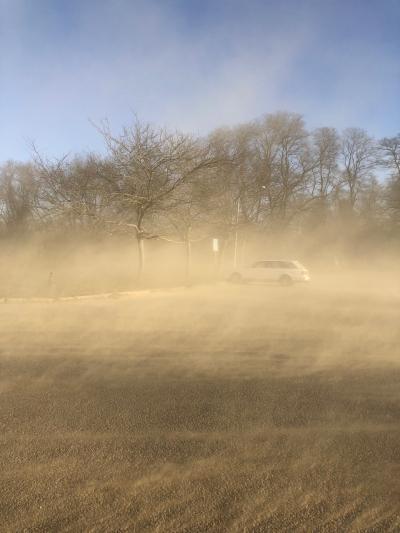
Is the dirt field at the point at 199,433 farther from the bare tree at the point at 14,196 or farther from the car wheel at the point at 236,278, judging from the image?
the bare tree at the point at 14,196

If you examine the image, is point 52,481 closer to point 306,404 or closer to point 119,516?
point 119,516

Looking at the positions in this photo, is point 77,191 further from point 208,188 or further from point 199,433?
point 199,433

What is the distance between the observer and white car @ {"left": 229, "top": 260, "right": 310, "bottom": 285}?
74.2 ft

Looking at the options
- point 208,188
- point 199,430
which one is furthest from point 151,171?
point 199,430

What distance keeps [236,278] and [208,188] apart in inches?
208

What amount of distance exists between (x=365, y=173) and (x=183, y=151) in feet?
95.3

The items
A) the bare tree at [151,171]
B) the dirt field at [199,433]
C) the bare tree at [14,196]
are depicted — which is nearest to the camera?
the dirt field at [199,433]

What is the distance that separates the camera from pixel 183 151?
63.3 ft

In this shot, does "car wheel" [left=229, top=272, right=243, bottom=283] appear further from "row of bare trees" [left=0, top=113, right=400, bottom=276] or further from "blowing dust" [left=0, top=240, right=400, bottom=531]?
"blowing dust" [left=0, top=240, right=400, bottom=531]

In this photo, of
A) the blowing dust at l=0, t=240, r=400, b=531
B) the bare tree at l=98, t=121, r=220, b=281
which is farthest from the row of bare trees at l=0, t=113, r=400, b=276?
the blowing dust at l=0, t=240, r=400, b=531

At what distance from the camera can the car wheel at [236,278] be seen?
23844 mm

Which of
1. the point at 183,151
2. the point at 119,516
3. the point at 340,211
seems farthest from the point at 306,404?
the point at 340,211

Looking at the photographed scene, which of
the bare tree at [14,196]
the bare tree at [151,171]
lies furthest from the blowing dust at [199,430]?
the bare tree at [14,196]

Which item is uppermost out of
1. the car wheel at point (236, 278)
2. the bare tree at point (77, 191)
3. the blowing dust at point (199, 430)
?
the bare tree at point (77, 191)
